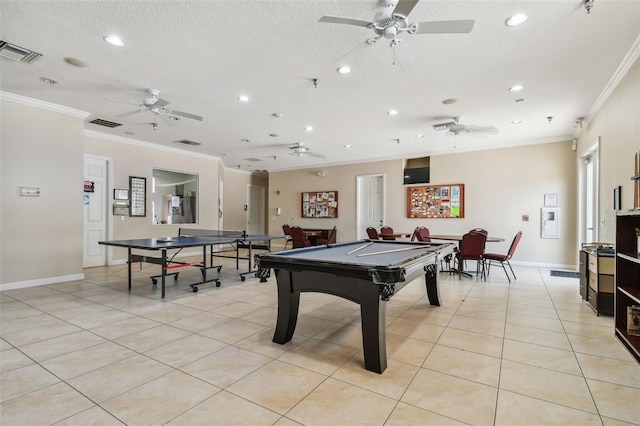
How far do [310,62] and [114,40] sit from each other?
1.97 metres

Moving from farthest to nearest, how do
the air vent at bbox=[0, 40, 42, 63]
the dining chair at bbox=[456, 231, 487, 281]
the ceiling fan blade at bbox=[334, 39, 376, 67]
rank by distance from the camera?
the dining chair at bbox=[456, 231, 487, 281]
the air vent at bbox=[0, 40, 42, 63]
the ceiling fan blade at bbox=[334, 39, 376, 67]

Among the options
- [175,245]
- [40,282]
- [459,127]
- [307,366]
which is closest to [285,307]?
[307,366]

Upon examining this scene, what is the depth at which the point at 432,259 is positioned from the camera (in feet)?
9.34

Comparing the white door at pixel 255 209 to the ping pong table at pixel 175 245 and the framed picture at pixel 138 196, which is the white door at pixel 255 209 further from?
the ping pong table at pixel 175 245

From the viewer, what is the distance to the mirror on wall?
302 inches

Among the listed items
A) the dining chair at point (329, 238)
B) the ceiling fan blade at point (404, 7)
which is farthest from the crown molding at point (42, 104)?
the dining chair at point (329, 238)

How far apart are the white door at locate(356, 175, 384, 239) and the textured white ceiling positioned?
2.98 metres

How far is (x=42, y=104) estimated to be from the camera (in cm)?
470

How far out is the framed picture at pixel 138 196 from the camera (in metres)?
7.04

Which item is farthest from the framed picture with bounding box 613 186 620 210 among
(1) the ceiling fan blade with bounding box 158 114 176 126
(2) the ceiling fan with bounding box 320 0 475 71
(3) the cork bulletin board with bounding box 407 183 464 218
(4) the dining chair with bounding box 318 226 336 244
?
(1) the ceiling fan blade with bounding box 158 114 176 126

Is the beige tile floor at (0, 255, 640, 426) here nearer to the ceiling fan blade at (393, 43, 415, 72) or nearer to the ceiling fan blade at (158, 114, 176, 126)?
the ceiling fan blade at (393, 43, 415, 72)

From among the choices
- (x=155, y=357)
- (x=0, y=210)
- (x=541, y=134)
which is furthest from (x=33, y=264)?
(x=541, y=134)

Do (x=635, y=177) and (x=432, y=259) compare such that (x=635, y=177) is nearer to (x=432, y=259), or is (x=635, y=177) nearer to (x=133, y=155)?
(x=432, y=259)

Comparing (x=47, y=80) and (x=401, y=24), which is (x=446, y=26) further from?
(x=47, y=80)
